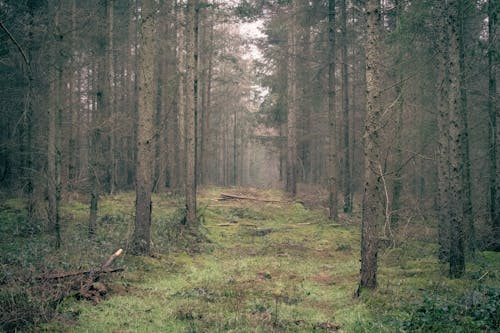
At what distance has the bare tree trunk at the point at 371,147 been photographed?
7.68 meters

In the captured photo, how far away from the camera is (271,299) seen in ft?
25.5

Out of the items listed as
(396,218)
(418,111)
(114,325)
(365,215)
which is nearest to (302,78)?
(418,111)

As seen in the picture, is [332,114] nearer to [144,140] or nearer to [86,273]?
[144,140]

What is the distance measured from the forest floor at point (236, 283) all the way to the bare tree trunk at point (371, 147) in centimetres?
65

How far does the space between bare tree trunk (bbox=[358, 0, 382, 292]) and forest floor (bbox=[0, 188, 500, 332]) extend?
0.65 meters

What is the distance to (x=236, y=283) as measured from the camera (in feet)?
29.4

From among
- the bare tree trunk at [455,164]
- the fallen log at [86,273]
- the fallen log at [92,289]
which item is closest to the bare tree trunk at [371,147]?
the bare tree trunk at [455,164]

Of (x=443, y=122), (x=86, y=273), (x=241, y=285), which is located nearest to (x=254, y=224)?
(x=241, y=285)

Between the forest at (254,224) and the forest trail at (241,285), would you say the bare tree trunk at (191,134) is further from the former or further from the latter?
the forest trail at (241,285)

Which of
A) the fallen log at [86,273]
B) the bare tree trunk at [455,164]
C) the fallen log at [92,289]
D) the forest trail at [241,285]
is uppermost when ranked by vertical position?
the bare tree trunk at [455,164]

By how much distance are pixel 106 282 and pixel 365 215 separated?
211 inches

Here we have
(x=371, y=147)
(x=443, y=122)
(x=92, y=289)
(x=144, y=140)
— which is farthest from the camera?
(x=144, y=140)

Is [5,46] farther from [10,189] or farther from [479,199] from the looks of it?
[479,199]

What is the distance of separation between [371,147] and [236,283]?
427cm
